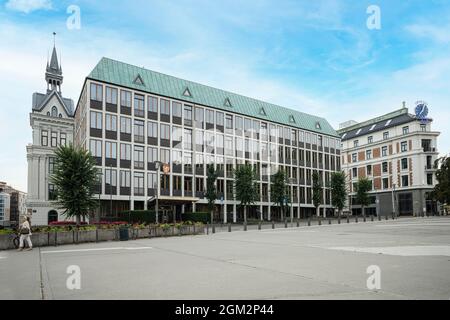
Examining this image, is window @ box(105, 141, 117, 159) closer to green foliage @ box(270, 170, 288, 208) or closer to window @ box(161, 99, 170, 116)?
window @ box(161, 99, 170, 116)

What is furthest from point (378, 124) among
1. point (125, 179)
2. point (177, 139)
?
point (125, 179)

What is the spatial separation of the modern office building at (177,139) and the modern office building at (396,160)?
18802 mm

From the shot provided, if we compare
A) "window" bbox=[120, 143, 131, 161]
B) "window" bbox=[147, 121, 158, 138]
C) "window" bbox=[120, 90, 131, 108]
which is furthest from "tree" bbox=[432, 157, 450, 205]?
"window" bbox=[120, 90, 131, 108]

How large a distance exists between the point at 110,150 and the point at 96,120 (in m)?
4.18

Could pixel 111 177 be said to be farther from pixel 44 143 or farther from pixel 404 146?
pixel 404 146

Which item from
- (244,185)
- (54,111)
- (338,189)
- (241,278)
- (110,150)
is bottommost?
(241,278)

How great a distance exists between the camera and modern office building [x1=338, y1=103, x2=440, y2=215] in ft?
246

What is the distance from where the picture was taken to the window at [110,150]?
164 ft

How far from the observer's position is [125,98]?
52500 millimetres

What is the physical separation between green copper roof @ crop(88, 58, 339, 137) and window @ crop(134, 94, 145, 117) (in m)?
1.22

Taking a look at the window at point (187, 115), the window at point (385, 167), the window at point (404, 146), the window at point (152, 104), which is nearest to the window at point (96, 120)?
the window at point (152, 104)

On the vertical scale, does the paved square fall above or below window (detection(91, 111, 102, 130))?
below
